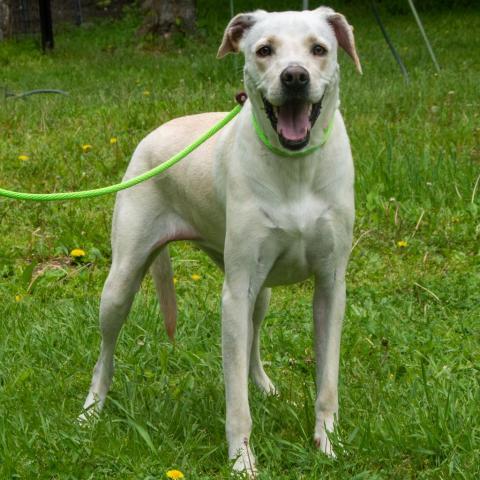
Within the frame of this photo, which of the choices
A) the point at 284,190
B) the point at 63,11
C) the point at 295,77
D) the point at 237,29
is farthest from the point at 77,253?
the point at 63,11

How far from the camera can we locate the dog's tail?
4508 mm

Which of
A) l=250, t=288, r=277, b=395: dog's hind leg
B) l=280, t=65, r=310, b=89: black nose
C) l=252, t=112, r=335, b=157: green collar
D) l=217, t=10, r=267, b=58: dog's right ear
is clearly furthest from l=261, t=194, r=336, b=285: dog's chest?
l=250, t=288, r=277, b=395: dog's hind leg

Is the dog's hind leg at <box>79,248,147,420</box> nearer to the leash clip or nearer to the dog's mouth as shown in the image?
the leash clip

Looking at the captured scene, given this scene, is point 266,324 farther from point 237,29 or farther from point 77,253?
point 237,29

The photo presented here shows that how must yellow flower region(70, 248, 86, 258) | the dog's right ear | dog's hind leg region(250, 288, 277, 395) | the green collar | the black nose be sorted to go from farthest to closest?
yellow flower region(70, 248, 86, 258) < dog's hind leg region(250, 288, 277, 395) < the dog's right ear < the green collar < the black nose

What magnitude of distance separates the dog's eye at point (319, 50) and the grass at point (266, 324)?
1297 millimetres

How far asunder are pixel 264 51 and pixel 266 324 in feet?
6.09

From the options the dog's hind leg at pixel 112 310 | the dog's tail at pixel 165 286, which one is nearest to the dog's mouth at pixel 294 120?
the dog's hind leg at pixel 112 310

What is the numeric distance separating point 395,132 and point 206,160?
348 centimetres

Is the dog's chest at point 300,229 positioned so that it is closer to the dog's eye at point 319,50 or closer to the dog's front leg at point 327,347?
the dog's front leg at point 327,347

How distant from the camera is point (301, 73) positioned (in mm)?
3412

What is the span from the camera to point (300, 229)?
3641 mm

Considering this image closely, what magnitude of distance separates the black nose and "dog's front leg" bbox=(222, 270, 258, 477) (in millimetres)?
713

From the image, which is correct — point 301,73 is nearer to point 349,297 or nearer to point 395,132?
point 349,297
